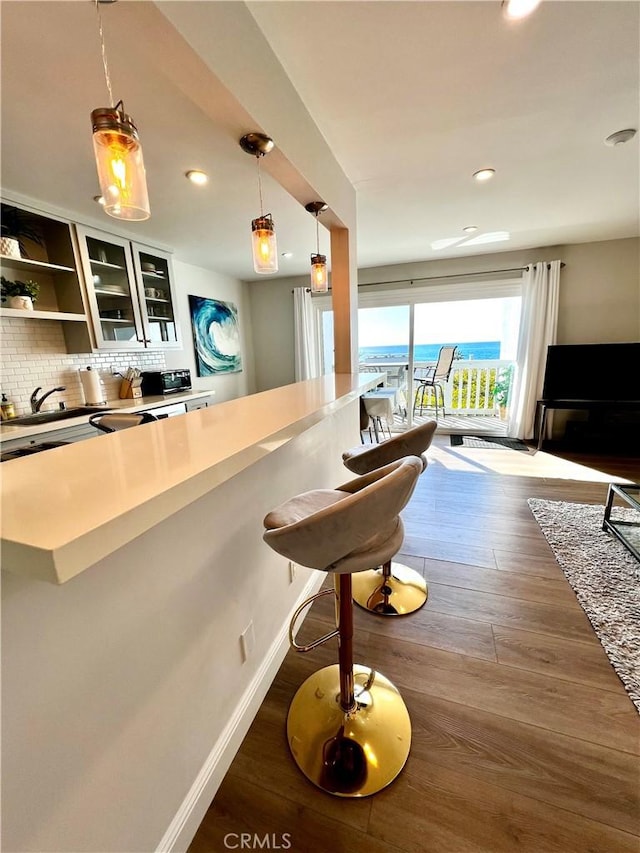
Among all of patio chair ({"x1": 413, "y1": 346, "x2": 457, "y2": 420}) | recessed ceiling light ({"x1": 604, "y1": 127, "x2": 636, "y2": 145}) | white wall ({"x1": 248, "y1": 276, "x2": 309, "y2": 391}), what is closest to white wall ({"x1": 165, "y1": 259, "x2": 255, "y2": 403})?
white wall ({"x1": 248, "y1": 276, "x2": 309, "y2": 391})

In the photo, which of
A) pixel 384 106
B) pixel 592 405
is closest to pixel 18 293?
pixel 384 106

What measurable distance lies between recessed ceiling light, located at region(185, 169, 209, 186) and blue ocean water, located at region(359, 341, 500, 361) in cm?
349

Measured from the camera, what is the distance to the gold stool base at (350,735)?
3.49 ft

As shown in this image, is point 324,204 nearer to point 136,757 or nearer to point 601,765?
point 136,757

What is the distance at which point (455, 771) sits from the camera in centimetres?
109

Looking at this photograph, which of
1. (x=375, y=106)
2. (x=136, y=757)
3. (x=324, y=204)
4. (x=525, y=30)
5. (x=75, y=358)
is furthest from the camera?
(x=75, y=358)

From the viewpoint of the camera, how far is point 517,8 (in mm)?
1125

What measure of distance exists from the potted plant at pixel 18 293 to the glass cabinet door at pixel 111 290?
1.24 ft

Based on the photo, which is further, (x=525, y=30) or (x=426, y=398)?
(x=426, y=398)

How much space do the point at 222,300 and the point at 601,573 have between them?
4906 millimetres

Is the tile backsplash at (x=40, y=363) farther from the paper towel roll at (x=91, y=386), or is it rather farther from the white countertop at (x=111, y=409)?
the white countertop at (x=111, y=409)

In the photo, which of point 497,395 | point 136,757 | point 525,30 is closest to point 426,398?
point 497,395

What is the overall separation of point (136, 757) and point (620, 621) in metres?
2.01

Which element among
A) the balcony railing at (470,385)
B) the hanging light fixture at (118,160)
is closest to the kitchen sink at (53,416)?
the hanging light fixture at (118,160)
